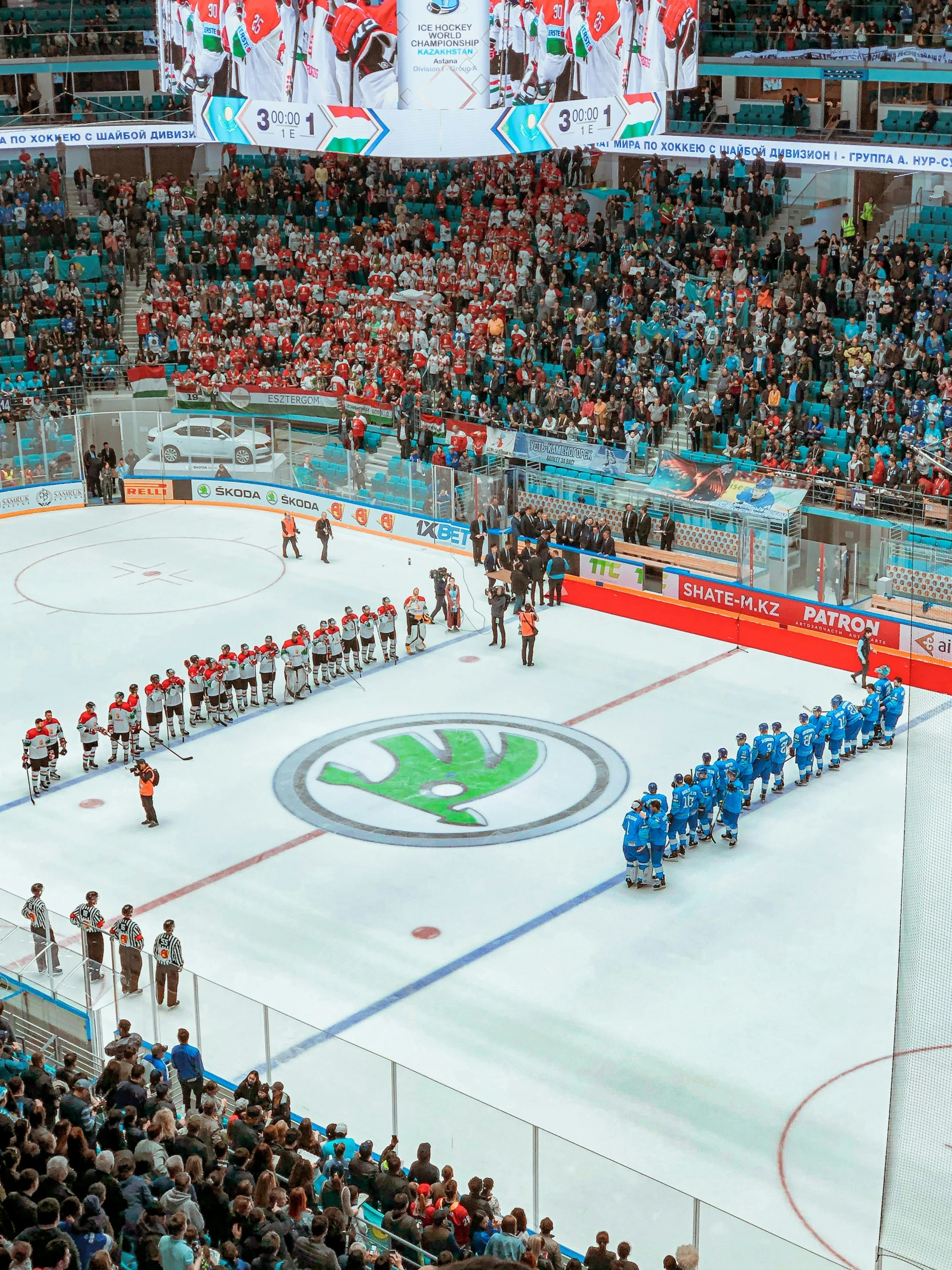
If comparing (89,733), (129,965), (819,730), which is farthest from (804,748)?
(129,965)

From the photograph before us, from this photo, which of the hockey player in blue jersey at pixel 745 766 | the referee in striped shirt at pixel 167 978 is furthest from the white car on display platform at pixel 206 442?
the referee in striped shirt at pixel 167 978

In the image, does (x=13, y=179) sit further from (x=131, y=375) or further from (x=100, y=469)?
(x=100, y=469)

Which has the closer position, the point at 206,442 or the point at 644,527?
the point at 644,527

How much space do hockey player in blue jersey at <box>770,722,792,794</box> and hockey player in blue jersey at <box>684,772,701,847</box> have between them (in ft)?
5.53

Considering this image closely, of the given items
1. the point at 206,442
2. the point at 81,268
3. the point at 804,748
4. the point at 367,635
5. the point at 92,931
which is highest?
the point at 81,268

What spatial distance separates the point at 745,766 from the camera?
70.3 ft

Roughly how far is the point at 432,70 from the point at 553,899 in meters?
13.9

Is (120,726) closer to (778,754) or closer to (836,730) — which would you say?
(778,754)

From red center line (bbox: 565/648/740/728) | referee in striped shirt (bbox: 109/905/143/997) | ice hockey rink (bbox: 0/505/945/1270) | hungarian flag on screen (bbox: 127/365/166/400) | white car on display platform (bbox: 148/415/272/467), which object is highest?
hungarian flag on screen (bbox: 127/365/166/400)

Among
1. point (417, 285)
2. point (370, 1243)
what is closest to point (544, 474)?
point (417, 285)

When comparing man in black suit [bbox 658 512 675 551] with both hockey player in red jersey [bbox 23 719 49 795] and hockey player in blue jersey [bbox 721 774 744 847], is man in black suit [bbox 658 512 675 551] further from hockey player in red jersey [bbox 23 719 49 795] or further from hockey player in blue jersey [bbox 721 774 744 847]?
hockey player in red jersey [bbox 23 719 49 795]

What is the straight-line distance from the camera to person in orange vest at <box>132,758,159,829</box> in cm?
2112

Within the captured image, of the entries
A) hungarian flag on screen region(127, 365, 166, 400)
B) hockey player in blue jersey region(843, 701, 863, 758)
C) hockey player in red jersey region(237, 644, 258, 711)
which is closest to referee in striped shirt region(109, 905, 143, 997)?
hockey player in red jersey region(237, 644, 258, 711)

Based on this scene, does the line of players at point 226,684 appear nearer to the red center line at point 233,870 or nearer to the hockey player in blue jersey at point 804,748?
the red center line at point 233,870
